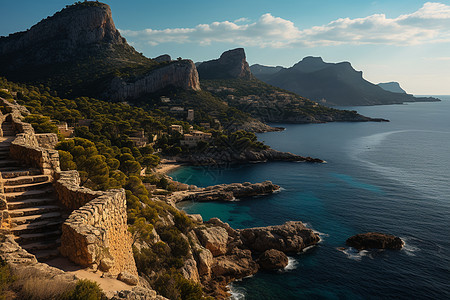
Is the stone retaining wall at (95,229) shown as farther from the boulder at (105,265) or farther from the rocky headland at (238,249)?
the rocky headland at (238,249)

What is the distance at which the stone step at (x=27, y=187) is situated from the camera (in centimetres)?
1041

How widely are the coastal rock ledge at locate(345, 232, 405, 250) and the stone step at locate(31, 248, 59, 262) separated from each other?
109ft

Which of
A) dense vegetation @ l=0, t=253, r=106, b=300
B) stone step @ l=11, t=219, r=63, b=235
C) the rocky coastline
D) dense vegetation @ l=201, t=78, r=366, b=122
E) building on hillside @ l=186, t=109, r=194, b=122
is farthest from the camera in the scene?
dense vegetation @ l=201, t=78, r=366, b=122

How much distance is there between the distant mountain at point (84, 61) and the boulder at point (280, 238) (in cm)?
9910

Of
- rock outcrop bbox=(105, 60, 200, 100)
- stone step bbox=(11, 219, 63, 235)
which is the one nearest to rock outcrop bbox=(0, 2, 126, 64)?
rock outcrop bbox=(105, 60, 200, 100)

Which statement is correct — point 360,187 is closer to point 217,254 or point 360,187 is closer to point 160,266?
point 217,254

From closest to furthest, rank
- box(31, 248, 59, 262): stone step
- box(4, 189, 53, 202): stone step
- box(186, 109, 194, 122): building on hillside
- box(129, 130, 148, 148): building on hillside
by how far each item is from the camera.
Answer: box(31, 248, 59, 262): stone step
box(4, 189, 53, 202): stone step
box(129, 130, 148, 148): building on hillside
box(186, 109, 194, 122): building on hillside

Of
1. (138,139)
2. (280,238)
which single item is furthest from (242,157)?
(280,238)

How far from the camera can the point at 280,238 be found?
32.7m

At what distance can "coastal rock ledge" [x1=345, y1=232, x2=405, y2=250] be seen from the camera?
106 ft

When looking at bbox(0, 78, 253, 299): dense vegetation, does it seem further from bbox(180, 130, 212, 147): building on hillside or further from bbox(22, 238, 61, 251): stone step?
bbox(180, 130, 212, 147): building on hillside

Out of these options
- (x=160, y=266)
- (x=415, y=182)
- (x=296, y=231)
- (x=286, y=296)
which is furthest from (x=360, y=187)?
(x=160, y=266)

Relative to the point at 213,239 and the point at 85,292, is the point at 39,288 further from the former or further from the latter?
the point at 213,239

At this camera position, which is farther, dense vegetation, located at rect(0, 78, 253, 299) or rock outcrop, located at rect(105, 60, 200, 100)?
rock outcrop, located at rect(105, 60, 200, 100)
